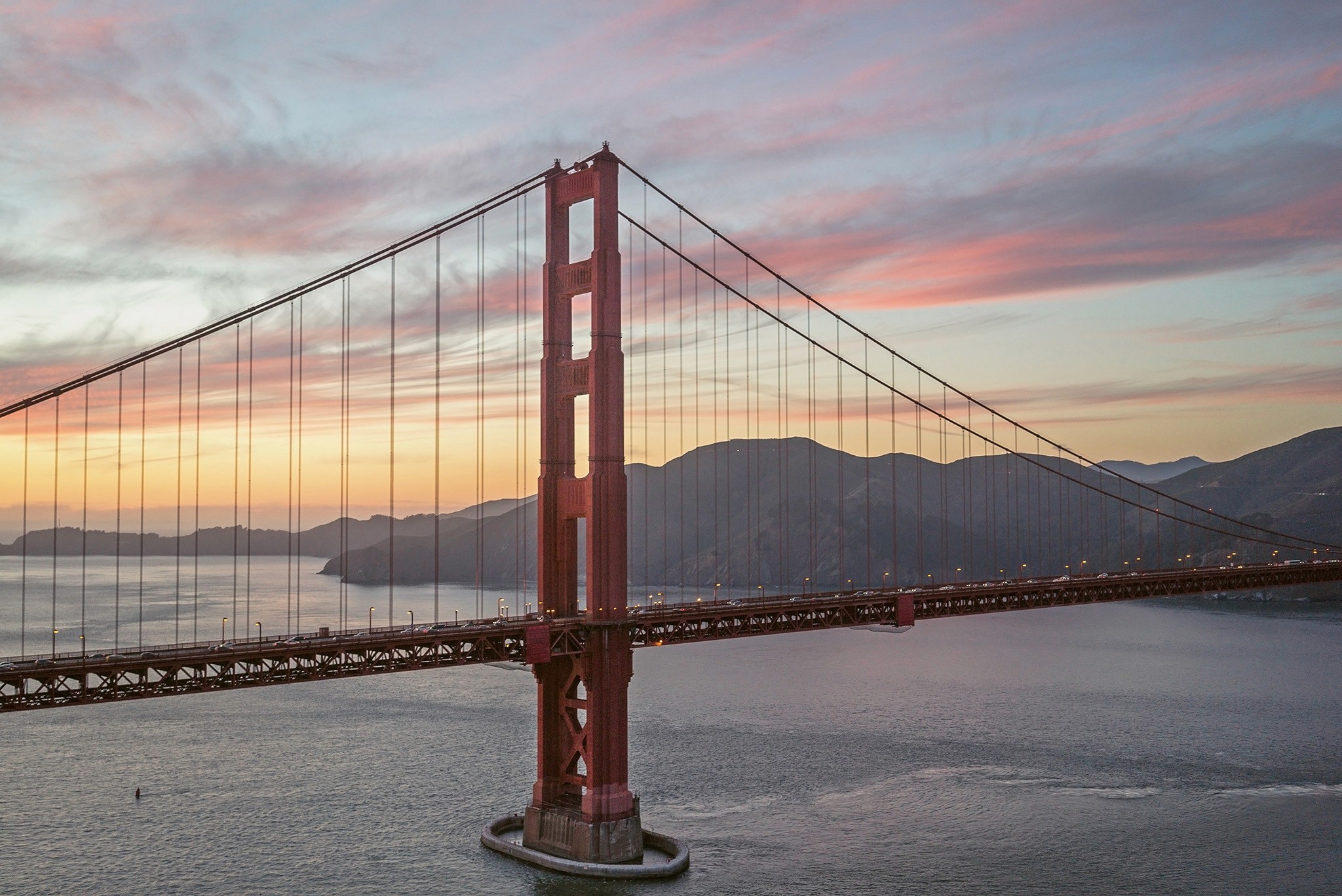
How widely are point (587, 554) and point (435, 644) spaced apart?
7079 mm

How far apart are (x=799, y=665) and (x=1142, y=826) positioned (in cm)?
7452

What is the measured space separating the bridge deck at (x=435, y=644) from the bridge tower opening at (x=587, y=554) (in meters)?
1.35

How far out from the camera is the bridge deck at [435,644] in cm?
3256

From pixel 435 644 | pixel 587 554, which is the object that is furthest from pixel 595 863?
pixel 587 554

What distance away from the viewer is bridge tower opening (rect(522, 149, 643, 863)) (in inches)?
1687

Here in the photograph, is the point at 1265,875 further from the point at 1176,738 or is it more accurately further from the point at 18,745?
the point at 18,745

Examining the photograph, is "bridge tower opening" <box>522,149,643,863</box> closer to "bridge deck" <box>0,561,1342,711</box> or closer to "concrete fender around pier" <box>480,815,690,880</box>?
"concrete fender around pier" <box>480,815,690,880</box>

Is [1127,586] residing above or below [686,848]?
above

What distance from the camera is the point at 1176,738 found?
78.4 meters

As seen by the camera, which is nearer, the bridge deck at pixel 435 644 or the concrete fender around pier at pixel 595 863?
the bridge deck at pixel 435 644

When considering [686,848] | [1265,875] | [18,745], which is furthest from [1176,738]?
[18,745]

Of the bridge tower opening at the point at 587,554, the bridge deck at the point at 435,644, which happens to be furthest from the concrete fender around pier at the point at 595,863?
the bridge deck at the point at 435,644

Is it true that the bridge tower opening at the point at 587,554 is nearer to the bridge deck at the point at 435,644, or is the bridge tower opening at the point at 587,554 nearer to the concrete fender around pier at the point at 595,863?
the concrete fender around pier at the point at 595,863

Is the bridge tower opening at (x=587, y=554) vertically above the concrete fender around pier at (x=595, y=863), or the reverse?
the bridge tower opening at (x=587, y=554)
